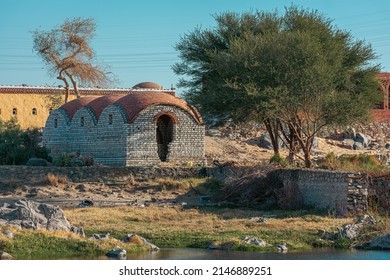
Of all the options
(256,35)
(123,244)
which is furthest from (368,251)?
(256,35)

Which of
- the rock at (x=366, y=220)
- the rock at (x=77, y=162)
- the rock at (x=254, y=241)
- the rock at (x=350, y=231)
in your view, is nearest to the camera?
the rock at (x=254, y=241)

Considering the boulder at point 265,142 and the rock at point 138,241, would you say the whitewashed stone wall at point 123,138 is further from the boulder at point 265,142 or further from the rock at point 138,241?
the rock at point 138,241

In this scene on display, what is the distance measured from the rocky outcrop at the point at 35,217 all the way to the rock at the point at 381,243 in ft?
21.3

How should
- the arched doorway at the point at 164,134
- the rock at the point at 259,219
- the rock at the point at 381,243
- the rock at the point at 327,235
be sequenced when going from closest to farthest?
the rock at the point at 381,243, the rock at the point at 327,235, the rock at the point at 259,219, the arched doorway at the point at 164,134

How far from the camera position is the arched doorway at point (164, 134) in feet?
132

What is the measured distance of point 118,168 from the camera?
3519cm

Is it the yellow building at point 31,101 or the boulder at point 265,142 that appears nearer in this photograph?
the boulder at point 265,142

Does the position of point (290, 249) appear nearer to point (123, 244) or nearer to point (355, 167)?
point (123, 244)

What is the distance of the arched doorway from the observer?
132ft

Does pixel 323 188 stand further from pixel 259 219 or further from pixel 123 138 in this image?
pixel 123 138

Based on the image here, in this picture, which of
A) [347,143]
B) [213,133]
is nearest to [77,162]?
[213,133]

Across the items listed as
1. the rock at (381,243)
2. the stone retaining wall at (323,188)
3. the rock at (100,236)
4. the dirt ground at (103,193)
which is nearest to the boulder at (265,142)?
the stone retaining wall at (323,188)

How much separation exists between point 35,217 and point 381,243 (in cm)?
768

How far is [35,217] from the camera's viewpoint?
21.1m
